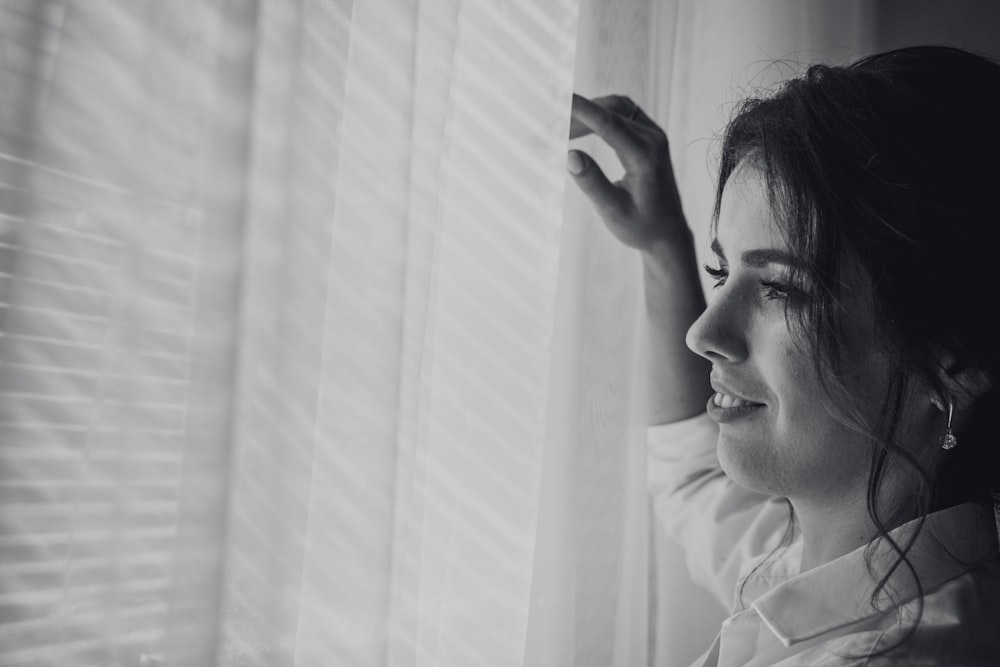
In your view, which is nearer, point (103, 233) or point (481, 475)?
point (103, 233)

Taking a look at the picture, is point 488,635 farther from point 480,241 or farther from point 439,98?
point 439,98

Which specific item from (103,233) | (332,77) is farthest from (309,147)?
(103,233)

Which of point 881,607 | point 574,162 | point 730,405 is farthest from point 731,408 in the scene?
point 574,162

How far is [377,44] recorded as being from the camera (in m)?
0.66

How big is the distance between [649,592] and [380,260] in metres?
0.77

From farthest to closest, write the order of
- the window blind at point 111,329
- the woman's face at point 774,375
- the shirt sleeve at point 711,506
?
1. the shirt sleeve at point 711,506
2. the woman's face at point 774,375
3. the window blind at point 111,329

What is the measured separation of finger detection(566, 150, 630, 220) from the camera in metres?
0.90

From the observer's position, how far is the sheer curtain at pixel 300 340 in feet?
1.60

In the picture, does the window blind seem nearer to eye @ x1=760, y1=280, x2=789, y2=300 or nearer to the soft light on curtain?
the soft light on curtain

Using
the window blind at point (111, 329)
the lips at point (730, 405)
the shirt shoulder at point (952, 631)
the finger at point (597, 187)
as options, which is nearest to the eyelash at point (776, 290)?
the lips at point (730, 405)

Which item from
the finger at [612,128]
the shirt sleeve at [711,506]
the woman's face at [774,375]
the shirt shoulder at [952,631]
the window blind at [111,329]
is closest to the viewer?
the window blind at [111,329]

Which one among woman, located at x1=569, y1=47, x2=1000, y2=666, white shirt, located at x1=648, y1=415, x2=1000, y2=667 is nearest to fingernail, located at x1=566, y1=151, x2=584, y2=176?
woman, located at x1=569, y1=47, x2=1000, y2=666

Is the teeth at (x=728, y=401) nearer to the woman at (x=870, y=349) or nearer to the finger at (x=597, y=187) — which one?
the woman at (x=870, y=349)

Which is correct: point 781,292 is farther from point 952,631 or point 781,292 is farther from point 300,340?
point 300,340
